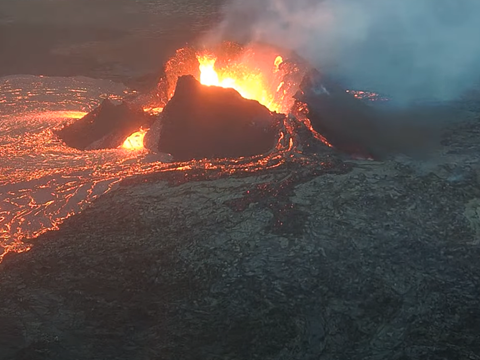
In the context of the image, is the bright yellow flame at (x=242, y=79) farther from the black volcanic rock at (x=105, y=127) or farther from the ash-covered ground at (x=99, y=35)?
the black volcanic rock at (x=105, y=127)

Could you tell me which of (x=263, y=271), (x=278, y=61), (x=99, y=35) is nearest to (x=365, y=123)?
(x=278, y=61)

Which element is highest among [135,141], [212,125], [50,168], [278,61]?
[278,61]

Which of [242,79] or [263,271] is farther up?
[242,79]

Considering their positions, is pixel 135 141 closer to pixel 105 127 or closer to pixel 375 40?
pixel 105 127

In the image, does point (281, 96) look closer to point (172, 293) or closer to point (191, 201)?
point (191, 201)

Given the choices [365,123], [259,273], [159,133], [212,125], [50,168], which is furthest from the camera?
[365,123]

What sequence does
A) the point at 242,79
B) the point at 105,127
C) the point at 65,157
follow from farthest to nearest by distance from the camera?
1. the point at 242,79
2. the point at 105,127
3. the point at 65,157

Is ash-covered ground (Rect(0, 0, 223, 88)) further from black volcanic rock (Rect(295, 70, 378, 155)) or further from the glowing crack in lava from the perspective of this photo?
black volcanic rock (Rect(295, 70, 378, 155))
